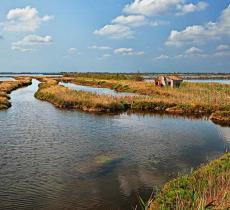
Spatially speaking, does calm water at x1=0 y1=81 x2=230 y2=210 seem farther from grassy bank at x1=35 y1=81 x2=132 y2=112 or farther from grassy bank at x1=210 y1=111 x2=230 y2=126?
grassy bank at x1=35 y1=81 x2=132 y2=112

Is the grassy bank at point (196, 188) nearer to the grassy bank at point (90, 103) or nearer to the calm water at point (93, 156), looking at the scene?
the calm water at point (93, 156)

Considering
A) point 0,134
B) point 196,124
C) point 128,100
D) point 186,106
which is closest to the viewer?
point 0,134

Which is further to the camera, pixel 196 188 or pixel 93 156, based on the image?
pixel 93 156

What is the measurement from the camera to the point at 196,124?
31875mm

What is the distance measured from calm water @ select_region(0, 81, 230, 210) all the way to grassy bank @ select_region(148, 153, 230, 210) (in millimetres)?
1469

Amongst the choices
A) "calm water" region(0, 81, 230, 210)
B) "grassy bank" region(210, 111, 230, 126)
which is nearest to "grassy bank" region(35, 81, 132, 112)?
"calm water" region(0, 81, 230, 210)

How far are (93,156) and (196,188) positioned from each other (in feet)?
26.4

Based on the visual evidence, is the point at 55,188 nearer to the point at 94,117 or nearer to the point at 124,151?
the point at 124,151

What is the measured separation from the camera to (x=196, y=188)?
497 inches

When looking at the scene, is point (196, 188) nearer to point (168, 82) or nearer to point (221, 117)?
point (221, 117)

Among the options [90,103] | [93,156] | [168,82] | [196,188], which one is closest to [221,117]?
[90,103]

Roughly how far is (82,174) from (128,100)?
88.4 ft

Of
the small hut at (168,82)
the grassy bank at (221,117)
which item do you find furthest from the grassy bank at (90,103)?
the small hut at (168,82)

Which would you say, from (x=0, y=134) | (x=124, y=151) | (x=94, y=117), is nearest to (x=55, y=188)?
(x=124, y=151)
